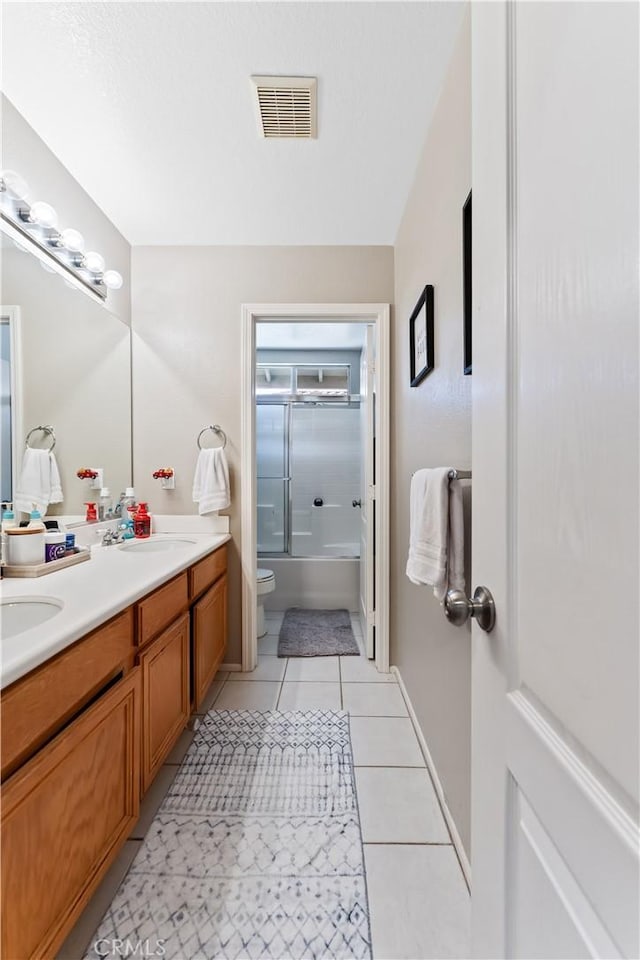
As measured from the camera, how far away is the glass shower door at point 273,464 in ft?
13.4

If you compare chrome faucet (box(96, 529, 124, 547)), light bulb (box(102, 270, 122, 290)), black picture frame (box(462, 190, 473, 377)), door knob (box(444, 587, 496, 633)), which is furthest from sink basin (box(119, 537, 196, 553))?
door knob (box(444, 587, 496, 633))

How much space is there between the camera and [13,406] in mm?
1521

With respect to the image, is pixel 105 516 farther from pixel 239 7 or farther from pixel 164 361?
pixel 239 7

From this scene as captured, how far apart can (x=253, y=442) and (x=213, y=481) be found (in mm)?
321

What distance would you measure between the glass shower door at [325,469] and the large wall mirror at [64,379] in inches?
77.7

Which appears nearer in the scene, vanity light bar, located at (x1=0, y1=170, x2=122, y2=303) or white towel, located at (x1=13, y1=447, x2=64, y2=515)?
vanity light bar, located at (x1=0, y1=170, x2=122, y2=303)

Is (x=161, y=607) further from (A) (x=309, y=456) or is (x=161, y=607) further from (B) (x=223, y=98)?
(A) (x=309, y=456)

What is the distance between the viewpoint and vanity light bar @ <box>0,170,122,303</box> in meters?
1.47

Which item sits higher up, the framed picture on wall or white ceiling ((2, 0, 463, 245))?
white ceiling ((2, 0, 463, 245))

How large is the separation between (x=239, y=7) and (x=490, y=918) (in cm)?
211

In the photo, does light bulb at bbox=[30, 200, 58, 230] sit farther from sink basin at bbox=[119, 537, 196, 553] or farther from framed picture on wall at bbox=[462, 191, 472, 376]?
framed picture on wall at bbox=[462, 191, 472, 376]

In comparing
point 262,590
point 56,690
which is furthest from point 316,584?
point 56,690

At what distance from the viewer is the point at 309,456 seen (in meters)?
4.13

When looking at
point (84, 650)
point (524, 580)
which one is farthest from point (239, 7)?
point (84, 650)
